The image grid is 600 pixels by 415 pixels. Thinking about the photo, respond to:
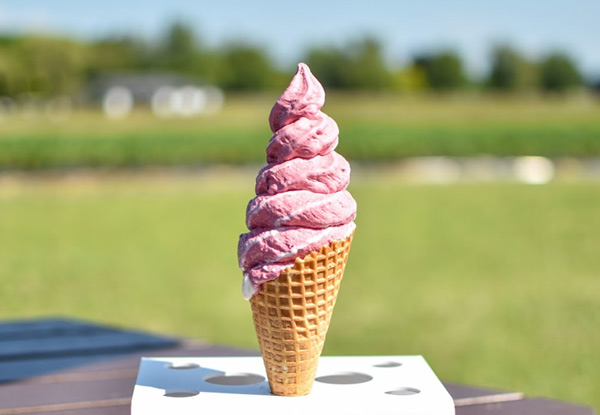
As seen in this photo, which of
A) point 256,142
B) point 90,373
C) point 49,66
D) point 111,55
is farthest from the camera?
point 111,55

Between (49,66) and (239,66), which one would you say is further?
(239,66)

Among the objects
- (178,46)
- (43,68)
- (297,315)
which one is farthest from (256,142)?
(178,46)

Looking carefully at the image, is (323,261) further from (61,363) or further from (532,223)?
(532,223)

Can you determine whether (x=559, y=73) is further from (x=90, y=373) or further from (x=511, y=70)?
(x=90, y=373)

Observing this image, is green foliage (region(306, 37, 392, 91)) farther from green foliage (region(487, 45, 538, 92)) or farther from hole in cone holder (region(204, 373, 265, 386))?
hole in cone holder (region(204, 373, 265, 386))

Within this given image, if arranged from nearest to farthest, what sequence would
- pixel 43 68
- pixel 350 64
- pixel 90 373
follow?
pixel 90 373 → pixel 350 64 → pixel 43 68

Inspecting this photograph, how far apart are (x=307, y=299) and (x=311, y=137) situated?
0.41 meters

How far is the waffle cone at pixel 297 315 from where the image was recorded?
2041 millimetres

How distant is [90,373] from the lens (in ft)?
8.88

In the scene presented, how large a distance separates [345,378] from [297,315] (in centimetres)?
31

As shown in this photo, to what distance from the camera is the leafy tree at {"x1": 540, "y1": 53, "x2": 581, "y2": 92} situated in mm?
62188

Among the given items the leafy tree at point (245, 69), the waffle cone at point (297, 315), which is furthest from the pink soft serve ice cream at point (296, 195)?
the leafy tree at point (245, 69)

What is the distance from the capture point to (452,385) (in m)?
Result: 2.55

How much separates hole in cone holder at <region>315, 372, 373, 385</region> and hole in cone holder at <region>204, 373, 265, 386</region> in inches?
6.7
